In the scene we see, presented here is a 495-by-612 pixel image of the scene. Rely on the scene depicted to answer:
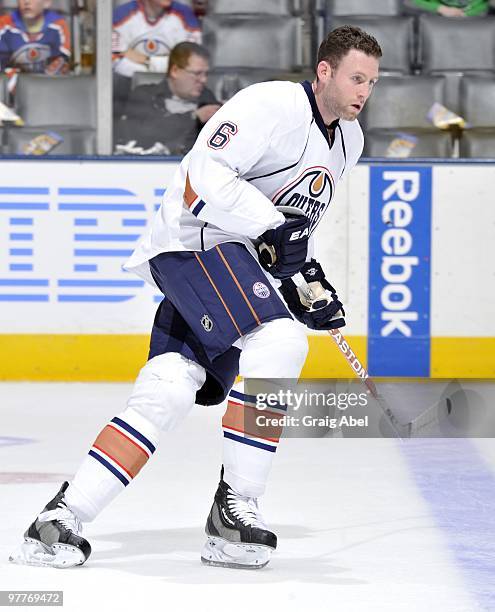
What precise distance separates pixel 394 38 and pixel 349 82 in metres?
3.32

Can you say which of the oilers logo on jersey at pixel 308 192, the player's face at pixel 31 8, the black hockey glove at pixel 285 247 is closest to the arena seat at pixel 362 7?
the player's face at pixel 31 8

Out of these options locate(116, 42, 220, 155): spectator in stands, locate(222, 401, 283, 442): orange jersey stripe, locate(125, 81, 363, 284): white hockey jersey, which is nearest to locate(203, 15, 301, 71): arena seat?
locate(116, 42, 220, 155): spectator in stands

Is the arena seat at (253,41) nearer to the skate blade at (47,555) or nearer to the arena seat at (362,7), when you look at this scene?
the arena seat at (362,7)

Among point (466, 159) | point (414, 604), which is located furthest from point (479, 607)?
point (466, 159)

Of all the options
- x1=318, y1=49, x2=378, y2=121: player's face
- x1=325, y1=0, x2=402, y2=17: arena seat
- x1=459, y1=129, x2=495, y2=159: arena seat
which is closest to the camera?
x1=318, y1=49, x2=378, y2=121: player's face

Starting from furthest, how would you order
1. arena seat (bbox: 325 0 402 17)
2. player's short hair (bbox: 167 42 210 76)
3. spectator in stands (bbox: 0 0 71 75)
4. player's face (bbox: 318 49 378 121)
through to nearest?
arena seat (bbox: 325 0 402 17) → spectator in stands (bbox: 0 0 71 75) → player's short hair (bbox: 167 42 210 76) → player's face (bbox: 318 49 378 121)

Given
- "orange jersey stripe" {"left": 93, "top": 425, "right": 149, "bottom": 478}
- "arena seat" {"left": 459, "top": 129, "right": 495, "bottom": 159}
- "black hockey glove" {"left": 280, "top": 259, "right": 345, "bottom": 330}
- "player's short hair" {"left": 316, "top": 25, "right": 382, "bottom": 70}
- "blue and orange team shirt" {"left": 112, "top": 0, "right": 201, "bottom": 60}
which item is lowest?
"orange jersey stripe" {"left": 93, "top": 425, "right": 149, "bottom": 478}

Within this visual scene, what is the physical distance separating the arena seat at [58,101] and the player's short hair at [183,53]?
322 mm

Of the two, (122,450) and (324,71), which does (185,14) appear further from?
(122,450)

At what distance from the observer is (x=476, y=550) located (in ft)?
9.50

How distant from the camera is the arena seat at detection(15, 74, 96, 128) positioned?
18.8 feet

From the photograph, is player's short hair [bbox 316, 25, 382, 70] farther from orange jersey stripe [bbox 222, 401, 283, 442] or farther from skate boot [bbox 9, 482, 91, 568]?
skate boot [bbox 9, 482, 91, 568]

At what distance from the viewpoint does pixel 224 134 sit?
107 inches

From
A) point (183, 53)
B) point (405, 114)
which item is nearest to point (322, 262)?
point (405, 114)
